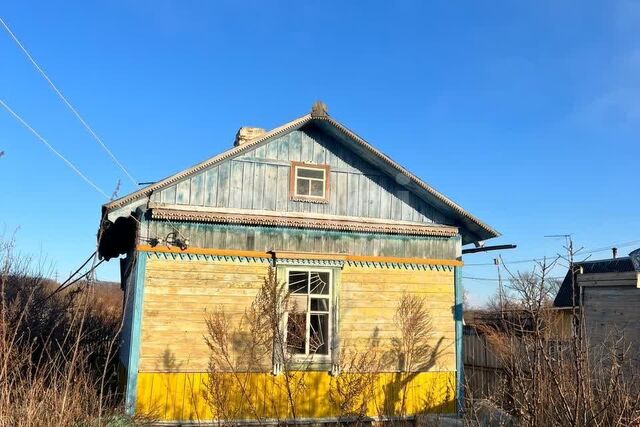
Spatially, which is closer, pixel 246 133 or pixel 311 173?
pixel 311 173

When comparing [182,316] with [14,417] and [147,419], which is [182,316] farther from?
[14,417]

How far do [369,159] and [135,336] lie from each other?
5.48 metres

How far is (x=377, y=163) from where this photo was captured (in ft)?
35.0

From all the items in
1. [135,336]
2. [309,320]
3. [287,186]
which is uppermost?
[287,186]

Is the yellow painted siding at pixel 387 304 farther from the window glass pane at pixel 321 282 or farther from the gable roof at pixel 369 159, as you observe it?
the gable roof at pixel 369 159

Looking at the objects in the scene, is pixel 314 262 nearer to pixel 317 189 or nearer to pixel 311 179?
pixel 317 189

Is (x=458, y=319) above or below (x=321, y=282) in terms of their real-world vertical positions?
below

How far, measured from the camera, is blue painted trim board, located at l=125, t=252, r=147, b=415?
8516 mm

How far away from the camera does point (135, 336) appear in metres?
8.68

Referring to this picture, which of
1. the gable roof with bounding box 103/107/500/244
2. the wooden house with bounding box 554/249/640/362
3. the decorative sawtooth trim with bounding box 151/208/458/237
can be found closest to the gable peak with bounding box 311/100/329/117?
the gable roof with bounding box 103/107/500/244

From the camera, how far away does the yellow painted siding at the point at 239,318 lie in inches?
345

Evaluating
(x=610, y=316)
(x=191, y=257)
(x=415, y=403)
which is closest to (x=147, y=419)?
(x=191, y=257)

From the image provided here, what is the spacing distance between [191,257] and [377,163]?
4.11 m

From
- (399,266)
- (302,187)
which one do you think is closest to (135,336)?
(302,187)
